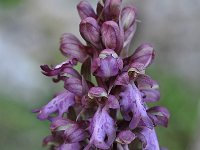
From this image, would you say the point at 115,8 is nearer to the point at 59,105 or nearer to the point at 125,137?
the point at 59,105

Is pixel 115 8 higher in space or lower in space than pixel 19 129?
higher

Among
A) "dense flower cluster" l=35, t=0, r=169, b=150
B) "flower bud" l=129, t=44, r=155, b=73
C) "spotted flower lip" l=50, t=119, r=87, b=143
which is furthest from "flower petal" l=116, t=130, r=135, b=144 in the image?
"flower bud" l=129, t=44, r=155, b=73

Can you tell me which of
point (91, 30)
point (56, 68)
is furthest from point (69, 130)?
point (91, 30)

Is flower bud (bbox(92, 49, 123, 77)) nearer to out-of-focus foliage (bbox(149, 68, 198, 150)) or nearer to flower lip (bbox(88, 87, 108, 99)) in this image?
flower lip (bbox(88, 87, 108, 99))

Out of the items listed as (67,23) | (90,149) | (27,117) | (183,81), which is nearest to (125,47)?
(90,149)

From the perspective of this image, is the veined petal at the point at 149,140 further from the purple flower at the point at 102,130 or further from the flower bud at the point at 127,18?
the flower bud at the point at 127,18

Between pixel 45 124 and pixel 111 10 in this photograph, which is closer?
pixel 111 10

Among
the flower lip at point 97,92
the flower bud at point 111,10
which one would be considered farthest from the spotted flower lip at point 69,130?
the flower bud at point 111,10

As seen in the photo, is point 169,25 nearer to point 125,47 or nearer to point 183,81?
point 183,81
